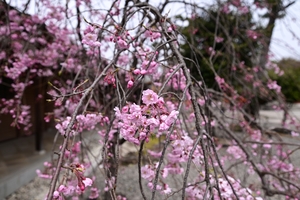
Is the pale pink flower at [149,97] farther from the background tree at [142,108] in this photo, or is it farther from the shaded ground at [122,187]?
the shaded ground at [122,187]

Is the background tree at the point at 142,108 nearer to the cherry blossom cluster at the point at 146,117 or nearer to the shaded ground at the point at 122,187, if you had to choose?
the cherry blossom cluster at the point at 146,117

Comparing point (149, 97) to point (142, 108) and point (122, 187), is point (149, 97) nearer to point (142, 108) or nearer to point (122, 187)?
point (142, 108)

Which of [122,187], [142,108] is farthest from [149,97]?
[122,187]

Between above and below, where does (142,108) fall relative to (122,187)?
above

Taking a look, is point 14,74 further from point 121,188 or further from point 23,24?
point 121,188

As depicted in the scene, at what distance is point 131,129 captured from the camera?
0.83 metres

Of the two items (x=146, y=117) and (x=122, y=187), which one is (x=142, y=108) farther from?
(x=122, y=187)

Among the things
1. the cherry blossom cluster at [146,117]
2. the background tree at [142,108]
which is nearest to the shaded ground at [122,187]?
the background tree at [142,108]

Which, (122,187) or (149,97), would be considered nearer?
(149,97)

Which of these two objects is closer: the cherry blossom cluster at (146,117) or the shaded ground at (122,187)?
the cherry blossom cluster at (146,117)

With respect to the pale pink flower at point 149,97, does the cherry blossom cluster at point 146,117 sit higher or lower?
lower

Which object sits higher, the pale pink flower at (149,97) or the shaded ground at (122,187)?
the pale pink flower at (149,97)

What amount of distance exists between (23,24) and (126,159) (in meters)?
3.12

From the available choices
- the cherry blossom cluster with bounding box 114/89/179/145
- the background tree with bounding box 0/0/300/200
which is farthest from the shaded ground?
the cherry blossom cluster with bounding box 114/89/179/145
